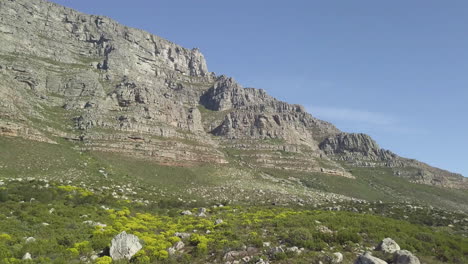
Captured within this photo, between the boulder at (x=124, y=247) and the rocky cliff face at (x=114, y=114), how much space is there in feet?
198

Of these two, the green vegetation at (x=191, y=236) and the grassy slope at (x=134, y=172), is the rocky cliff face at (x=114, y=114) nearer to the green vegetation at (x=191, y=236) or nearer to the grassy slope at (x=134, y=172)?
the grassy slope at (x=134, y=172)

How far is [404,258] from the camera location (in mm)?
14883

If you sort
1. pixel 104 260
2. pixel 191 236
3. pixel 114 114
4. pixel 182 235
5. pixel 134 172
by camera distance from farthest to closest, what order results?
1. pixel 114 114
2. pixel 134 172
3. pixel 182 235
4. pixel 191 236
5. pixel 104 260

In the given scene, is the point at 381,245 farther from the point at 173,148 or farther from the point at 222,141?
the point at 222,141

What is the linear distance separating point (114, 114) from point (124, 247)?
294 ft

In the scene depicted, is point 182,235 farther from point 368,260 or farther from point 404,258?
point 404,258

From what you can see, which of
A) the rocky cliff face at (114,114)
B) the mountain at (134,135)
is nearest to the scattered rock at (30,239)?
the mountain at (134,135)

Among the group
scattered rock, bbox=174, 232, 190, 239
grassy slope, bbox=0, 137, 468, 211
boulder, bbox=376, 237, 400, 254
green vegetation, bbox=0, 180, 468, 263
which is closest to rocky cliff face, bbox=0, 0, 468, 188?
grassy slope, bbox=0, 137, 468, 211

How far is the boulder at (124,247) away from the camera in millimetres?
Answer: 16141

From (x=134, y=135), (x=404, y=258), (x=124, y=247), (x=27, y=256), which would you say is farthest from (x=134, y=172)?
(x=404, y=258)

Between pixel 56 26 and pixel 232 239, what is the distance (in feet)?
643

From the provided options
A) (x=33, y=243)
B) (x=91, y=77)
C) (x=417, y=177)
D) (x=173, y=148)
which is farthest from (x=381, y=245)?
(x=417, y=177)

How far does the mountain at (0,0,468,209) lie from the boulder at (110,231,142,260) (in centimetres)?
3913

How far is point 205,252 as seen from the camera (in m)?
17.3
